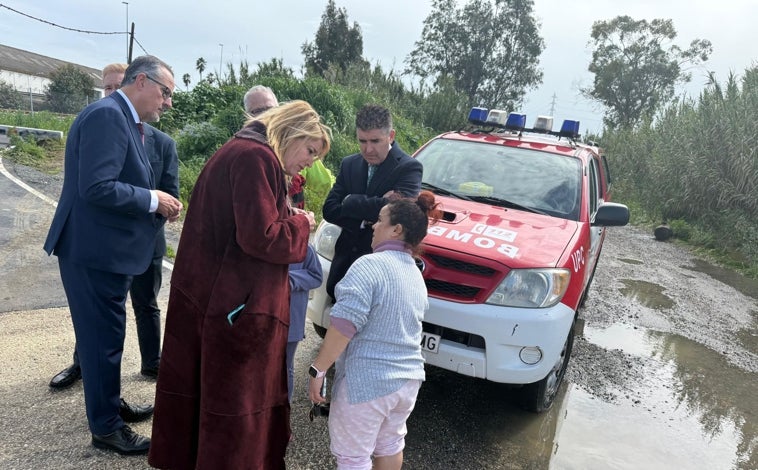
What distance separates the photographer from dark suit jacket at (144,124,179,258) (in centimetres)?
294

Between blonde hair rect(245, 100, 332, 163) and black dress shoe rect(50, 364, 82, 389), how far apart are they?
2.15 meters

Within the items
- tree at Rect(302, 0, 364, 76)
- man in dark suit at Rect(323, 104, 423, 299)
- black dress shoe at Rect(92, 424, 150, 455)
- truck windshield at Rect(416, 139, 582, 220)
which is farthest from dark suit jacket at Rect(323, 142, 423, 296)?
tree at Rect(302, 0, 364, 76)

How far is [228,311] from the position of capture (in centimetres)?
180

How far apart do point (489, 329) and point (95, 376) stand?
A: 1994 mm

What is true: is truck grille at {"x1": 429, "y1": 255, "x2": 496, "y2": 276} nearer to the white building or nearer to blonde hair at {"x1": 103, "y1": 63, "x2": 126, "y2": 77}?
blonde hair at {"x1": 103, "y1": 63, "x2": 126, "y2": 77}

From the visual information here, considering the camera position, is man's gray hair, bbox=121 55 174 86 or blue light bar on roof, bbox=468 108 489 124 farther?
blue light bar on roof, bbox=468 108 489 124

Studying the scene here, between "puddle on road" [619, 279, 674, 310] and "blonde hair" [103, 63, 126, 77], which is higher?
"blonde hair" [103, 63, 126, 77]

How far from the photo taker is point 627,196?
17.0m

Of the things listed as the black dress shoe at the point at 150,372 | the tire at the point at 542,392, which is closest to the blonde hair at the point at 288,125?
the black dress shoe at the point at 150,372

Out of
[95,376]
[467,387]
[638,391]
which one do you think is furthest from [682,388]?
[95,376]

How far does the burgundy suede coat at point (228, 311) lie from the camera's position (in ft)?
5.80

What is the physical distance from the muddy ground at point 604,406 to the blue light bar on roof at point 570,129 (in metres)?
2.06

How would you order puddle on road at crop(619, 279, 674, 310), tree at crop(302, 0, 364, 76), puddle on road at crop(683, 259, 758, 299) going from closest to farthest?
puddle on road at crop(619, 279, 674, 310)
puddle on road at crop(683, 259, 758, 299)
tree at crop(302, 0, 364, 76)

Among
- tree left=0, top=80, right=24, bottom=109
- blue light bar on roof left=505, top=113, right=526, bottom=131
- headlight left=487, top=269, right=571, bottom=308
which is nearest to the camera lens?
headlight left=487, top=269, right=571, bottom=308
